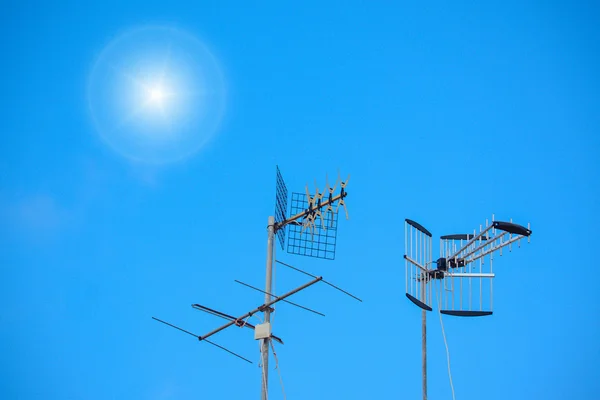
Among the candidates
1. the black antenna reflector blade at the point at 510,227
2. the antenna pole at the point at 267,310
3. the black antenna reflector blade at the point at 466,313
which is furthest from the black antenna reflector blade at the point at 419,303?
the antenna pole at the point at 267,310

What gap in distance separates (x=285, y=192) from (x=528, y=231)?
5.33m

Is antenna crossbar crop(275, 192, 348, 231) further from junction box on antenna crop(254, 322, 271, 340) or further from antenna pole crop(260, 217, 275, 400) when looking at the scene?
junction box on antenna crop(254, 322, 271, 340)

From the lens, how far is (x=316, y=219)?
18.8 m

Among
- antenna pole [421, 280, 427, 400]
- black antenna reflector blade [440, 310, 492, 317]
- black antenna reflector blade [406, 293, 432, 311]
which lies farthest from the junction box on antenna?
black antenna reflector blade [440, 310, 492, 317]

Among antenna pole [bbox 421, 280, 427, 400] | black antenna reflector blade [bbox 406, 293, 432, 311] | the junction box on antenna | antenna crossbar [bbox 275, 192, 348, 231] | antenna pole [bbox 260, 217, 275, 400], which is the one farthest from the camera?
antenna pole [bbox 421, 280, 427, 400]

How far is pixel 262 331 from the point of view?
→ 1808 centimetres

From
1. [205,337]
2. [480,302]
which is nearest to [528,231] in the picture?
[480,302]

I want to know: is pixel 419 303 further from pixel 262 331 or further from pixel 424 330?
pixel 262 331

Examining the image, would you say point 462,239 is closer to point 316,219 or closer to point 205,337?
point 316,219

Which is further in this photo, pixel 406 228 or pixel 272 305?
pixel 406 228

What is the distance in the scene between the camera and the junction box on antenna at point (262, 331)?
18.0 m

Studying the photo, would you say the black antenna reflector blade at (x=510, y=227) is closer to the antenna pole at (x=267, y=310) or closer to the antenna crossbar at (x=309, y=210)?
the antenna crossbar at (x=309, y=210)

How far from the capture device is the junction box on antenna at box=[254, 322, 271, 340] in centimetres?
1802

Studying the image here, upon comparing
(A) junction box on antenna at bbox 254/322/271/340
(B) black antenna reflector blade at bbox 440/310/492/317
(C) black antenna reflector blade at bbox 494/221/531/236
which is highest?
(C) black antenna reflector blade at bbox 494/221/531/236
